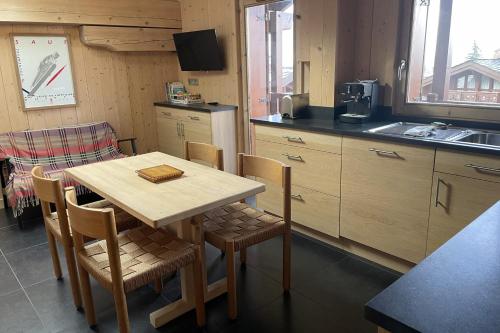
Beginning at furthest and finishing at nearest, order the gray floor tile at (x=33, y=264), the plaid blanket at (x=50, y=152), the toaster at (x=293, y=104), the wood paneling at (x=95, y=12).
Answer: the wood paneling at (x=95, y=12) < the plaid blanket at (x=50, y=152) < the toaster at (x=293, y=104) < the gray floor tile at (x=33, y=264)

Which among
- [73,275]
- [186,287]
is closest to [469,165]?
[186,287]

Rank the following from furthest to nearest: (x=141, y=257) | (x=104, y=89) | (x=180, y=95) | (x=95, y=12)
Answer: (x=180, y=95) → (x=104, y=89) → (x=95, y=12) → (x=141, y=257)

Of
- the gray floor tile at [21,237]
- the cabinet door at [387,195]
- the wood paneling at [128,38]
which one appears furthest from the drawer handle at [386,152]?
the wood paneling at [128,38]

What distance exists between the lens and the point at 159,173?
6.76 ft

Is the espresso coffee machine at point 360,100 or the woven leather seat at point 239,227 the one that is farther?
the espresso coffee machine at point 360,100

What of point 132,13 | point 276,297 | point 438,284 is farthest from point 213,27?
point 438,284

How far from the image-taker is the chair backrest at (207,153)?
2.43m

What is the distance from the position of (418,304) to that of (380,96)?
2375 mm

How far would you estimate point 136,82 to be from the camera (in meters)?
4.60

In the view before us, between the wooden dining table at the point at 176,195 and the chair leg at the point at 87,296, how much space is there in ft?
0.98

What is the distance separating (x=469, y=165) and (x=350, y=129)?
0.74 meters

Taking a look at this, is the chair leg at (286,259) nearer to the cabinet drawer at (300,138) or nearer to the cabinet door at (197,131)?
the cabinet drawer at (300,138)

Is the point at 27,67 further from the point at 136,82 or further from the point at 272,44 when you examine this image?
the point at 272,44

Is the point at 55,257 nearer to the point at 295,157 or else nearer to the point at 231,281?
the point at 231,281
